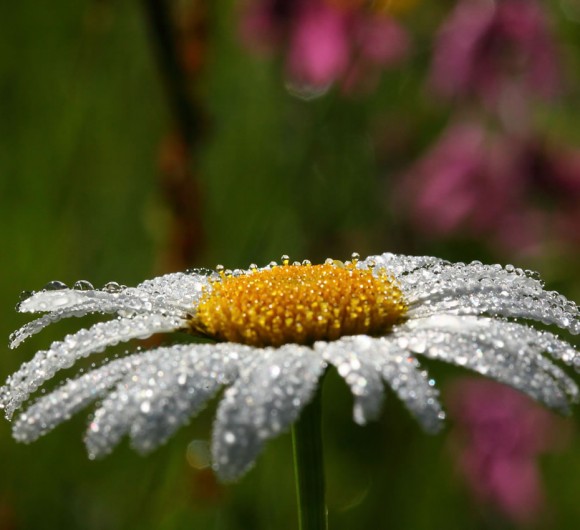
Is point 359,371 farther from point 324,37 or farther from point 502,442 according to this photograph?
point 324,37

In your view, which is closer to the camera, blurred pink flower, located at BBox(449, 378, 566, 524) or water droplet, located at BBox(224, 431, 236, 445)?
water droplet, located at BBox(224, 431, 236, 445)

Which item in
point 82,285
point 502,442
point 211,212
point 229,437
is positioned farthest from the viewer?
point 211,212

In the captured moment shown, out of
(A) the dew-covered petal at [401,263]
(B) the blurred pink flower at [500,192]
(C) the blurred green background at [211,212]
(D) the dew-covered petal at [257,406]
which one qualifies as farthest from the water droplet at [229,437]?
(B) the blurred pink flower at [500,192]

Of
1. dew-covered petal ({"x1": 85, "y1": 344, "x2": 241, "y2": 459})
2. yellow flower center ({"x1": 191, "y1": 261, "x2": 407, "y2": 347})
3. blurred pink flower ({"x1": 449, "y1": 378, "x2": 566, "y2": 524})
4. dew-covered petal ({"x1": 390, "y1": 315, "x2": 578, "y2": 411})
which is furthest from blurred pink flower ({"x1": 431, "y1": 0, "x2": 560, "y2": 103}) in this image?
dew-covered petal ({"x1": 85, "y1": 344, "x2": 241, "y2": 459})

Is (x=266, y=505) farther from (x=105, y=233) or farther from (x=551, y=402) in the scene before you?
(x=551, y=402)

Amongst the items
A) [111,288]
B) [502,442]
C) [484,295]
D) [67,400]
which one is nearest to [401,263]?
[484,295]

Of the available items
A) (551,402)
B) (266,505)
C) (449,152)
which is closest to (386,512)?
(266,505)

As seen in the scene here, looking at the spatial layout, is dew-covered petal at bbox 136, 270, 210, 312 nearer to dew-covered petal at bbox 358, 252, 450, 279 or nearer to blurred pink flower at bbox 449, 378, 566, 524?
dew-covered petal at bbox 358, 252, 450, 279
